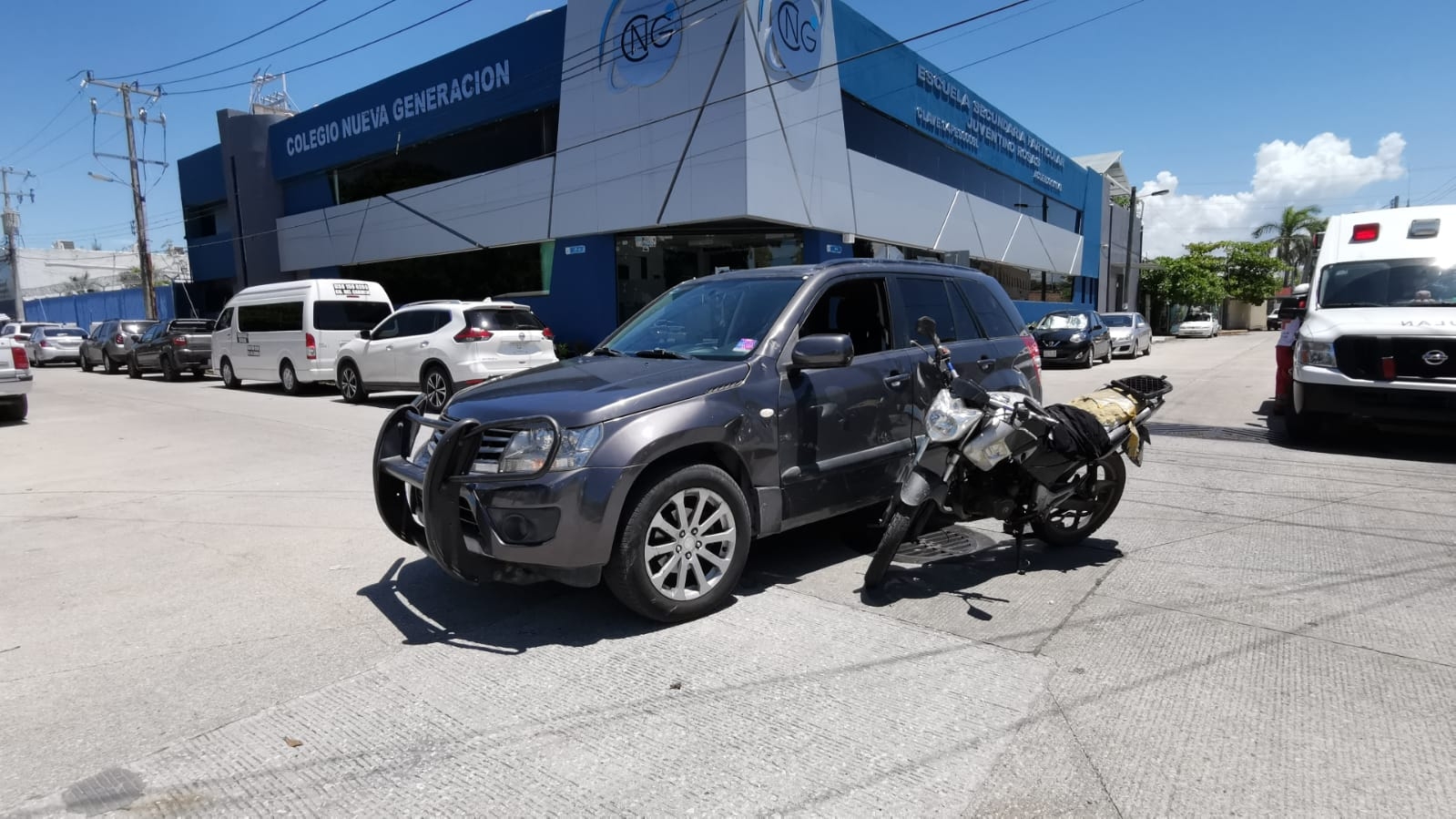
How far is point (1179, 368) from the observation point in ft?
67.9

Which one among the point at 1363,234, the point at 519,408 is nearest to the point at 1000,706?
the point at 519,408

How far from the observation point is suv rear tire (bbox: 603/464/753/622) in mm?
3719

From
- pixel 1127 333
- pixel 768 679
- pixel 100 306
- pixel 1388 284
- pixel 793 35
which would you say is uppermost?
pixel 793 35

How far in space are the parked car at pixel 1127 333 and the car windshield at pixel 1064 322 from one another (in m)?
A: 3.68

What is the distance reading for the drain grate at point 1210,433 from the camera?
30.4 feet

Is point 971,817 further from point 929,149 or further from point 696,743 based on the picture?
point 929,149

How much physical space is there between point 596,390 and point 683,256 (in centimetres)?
1618

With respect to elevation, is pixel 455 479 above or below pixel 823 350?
below

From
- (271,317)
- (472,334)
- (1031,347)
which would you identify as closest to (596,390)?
(1031,347)

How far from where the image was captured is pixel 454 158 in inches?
951

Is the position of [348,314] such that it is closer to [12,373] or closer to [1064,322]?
[12,373]

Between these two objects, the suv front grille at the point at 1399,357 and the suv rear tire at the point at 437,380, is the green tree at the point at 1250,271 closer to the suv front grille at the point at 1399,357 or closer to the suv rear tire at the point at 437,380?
the suv front grille at the point at 1399,357

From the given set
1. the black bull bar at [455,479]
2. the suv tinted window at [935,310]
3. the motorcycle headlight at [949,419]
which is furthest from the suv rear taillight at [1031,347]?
the black bull bar at [455,479]

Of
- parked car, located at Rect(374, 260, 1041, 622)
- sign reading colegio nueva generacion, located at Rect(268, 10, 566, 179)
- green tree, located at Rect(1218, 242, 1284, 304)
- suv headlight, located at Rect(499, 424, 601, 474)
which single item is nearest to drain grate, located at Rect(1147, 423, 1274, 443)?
parked car, located at Rect(374, 260, 1041, 622)
